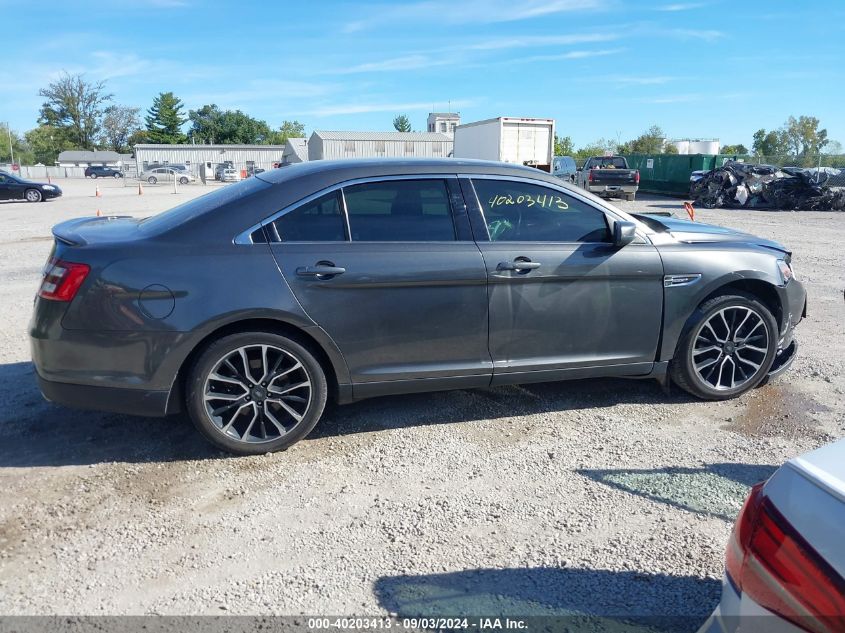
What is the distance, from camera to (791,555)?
167 cm

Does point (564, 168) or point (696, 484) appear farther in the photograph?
point (564, 168)

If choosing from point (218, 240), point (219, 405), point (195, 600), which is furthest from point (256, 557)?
point (218, 240)

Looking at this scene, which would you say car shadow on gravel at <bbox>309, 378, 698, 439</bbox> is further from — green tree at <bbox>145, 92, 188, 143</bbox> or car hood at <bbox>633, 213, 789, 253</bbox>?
green tree at <bbox>145, 92, 188, 143</bbox>

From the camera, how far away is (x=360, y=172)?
14.0 ft

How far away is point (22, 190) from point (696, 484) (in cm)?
3007

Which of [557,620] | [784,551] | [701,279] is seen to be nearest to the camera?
[784,551]

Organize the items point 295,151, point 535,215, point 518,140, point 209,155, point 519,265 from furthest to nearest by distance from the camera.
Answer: point 209,155
point 295,151
point 518,140
point 535,215
point 519,265

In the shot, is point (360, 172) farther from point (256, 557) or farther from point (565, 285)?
point (256, 557)

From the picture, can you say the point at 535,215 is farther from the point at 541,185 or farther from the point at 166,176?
the point at 166,176

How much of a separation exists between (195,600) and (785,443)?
11.5 feet

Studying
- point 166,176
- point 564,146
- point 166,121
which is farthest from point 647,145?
point 166,121

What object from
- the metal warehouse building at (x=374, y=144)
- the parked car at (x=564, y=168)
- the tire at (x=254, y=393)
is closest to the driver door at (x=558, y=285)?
the tire at (x=254, y=393)

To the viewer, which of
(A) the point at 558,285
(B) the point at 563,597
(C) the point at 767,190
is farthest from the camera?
(C) the point at 767,190

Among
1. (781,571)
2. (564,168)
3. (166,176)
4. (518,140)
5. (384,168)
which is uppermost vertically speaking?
(518,140)
